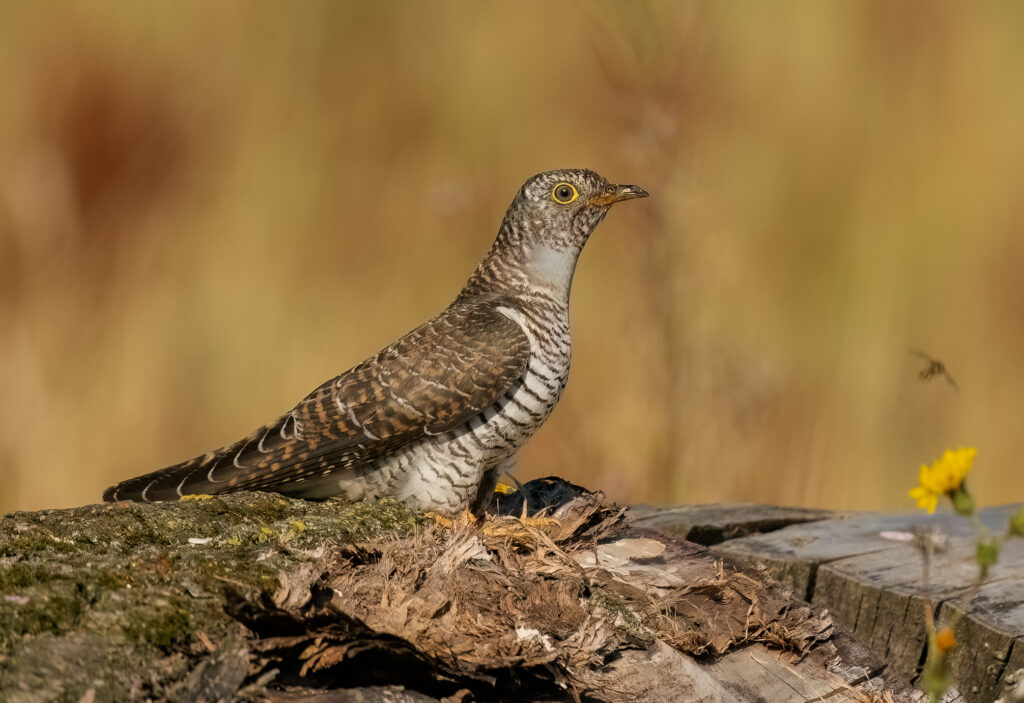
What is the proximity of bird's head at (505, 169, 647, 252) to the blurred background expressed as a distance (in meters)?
0.85

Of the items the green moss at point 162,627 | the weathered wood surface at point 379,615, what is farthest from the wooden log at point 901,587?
the green moss at point 162,627

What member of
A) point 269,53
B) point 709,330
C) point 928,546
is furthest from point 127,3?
point 928,546

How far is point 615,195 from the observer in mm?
3764

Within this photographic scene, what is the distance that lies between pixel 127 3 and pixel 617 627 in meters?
4.02

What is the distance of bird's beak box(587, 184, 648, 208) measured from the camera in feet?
12.3

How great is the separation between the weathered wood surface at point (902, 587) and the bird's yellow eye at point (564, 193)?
1170mm

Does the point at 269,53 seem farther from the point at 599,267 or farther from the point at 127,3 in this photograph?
the point at 599,267

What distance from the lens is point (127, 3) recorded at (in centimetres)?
525

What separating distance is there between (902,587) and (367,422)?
160 cm

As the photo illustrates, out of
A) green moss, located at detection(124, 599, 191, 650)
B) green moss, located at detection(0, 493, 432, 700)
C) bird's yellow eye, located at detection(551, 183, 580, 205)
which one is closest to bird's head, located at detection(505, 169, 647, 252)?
bird's yellow eye, located at detection(551, 183, 580, 205)

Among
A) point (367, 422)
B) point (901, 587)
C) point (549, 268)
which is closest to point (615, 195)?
point (549, 268)

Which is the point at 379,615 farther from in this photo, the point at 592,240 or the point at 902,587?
the point at 592,240

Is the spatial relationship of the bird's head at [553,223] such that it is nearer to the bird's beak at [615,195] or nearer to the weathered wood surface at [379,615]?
the bird's beak at [615,195]

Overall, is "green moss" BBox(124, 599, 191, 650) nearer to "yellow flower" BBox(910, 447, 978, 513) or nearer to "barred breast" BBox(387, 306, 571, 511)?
"yellow flower" BBox(910, 447, 978, 513)
